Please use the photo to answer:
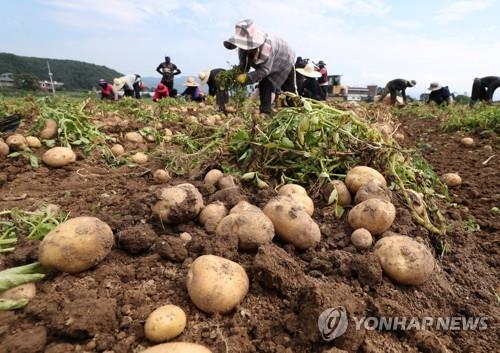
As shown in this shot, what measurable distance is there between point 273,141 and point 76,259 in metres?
1.61

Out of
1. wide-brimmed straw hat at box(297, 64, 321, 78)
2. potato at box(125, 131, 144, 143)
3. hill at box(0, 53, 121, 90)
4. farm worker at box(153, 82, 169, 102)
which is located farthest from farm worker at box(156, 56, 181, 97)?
hill at box(0, 53, 121, 90)

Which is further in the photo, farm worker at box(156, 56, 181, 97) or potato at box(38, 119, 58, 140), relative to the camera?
farm worker at box(156, 56, 181, 97)

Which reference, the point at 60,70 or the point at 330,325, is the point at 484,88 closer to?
the point at 330,325

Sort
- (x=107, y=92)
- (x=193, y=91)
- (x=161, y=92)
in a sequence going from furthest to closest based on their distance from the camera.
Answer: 1. (x=107, y=92)
2. (x=193, y=91)
3. (x=161, y=92)

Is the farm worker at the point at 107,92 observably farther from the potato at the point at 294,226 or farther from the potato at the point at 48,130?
the potato at the point at 294,226

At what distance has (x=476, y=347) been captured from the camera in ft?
4.94

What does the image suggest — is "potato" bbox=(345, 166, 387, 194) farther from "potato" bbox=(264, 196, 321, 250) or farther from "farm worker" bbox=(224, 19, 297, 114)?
"farm worker" bbox=(224, 19, 297, 114)

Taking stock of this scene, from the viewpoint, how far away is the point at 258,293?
1559mm

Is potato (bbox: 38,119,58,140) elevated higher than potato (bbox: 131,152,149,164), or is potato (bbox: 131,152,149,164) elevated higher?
potato (bbox: 38,119,58,140)

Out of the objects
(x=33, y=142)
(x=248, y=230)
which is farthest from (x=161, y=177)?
(x=33, y=142)

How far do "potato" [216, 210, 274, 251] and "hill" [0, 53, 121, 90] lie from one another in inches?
1686

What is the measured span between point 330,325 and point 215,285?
0.46m

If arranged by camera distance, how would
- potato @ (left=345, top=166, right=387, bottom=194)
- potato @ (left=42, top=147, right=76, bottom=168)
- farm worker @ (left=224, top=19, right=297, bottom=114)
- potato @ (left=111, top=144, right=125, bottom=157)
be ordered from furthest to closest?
farm worker @ (left=224, top=19, right=297, bottom=114)
potato @ (left=111, top=144, right=125, bottom=157)
potato @ (left=42, top=147, right=76, bottom=168)
potato @ (left=345, top=166, right=387, bottom=194)

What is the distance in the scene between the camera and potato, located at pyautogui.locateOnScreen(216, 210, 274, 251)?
1.74m
